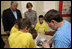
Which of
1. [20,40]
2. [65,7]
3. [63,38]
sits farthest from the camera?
[65,7]

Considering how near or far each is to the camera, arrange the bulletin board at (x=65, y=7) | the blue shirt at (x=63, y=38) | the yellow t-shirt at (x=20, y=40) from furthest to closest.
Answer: the bulletin board at (x=65, y=7), the yellow t-shirt at (x=20, y=40), the blue shirt at (x=63, y=38)

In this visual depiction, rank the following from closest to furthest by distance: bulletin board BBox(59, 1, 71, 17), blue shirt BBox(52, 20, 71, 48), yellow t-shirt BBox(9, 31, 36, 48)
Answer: blue shirt BBox(52, 20, 71, 48)
yellow t-shirt BBox(9, 31, 36, 48)
bulletin board BBox(59, 1, 71, 17)

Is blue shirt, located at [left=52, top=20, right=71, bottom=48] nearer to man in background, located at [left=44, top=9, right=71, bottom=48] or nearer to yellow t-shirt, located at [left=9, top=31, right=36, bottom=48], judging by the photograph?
man in background, located at [left=44, top=9, right=71, bottom=48]

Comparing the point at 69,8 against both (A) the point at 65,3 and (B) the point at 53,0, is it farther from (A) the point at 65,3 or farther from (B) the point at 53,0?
(B) the point at 53,0

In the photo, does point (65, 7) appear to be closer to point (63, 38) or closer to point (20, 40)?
point (20, 40)

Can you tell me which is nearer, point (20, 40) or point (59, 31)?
point (59, 31)

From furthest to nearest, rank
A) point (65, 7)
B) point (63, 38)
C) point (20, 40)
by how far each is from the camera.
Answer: point (65, 7)
point (20, 40)
point (63, 38)

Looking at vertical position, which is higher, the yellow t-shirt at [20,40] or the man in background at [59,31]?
the man in background at [59,31]

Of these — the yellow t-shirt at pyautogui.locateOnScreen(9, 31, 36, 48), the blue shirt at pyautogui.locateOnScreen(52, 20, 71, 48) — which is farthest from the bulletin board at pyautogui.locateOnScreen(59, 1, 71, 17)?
the blue shirt at pyautogui.locateOnScreen(52, 20, 71, 48)

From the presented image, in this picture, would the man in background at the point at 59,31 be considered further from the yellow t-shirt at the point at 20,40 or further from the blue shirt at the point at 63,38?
the yellow t-shirt at the point at 20,40

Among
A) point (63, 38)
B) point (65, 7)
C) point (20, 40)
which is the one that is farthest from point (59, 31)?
point (65, 7)

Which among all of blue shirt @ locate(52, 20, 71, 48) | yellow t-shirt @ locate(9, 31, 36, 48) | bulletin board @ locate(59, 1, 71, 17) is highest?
blue shirt @ locate(52, 20, 71, 48)

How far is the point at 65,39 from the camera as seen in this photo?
136cm

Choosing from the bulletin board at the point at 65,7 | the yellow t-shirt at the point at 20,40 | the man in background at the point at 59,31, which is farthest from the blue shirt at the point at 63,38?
the bulletin board at the point at 65,7
